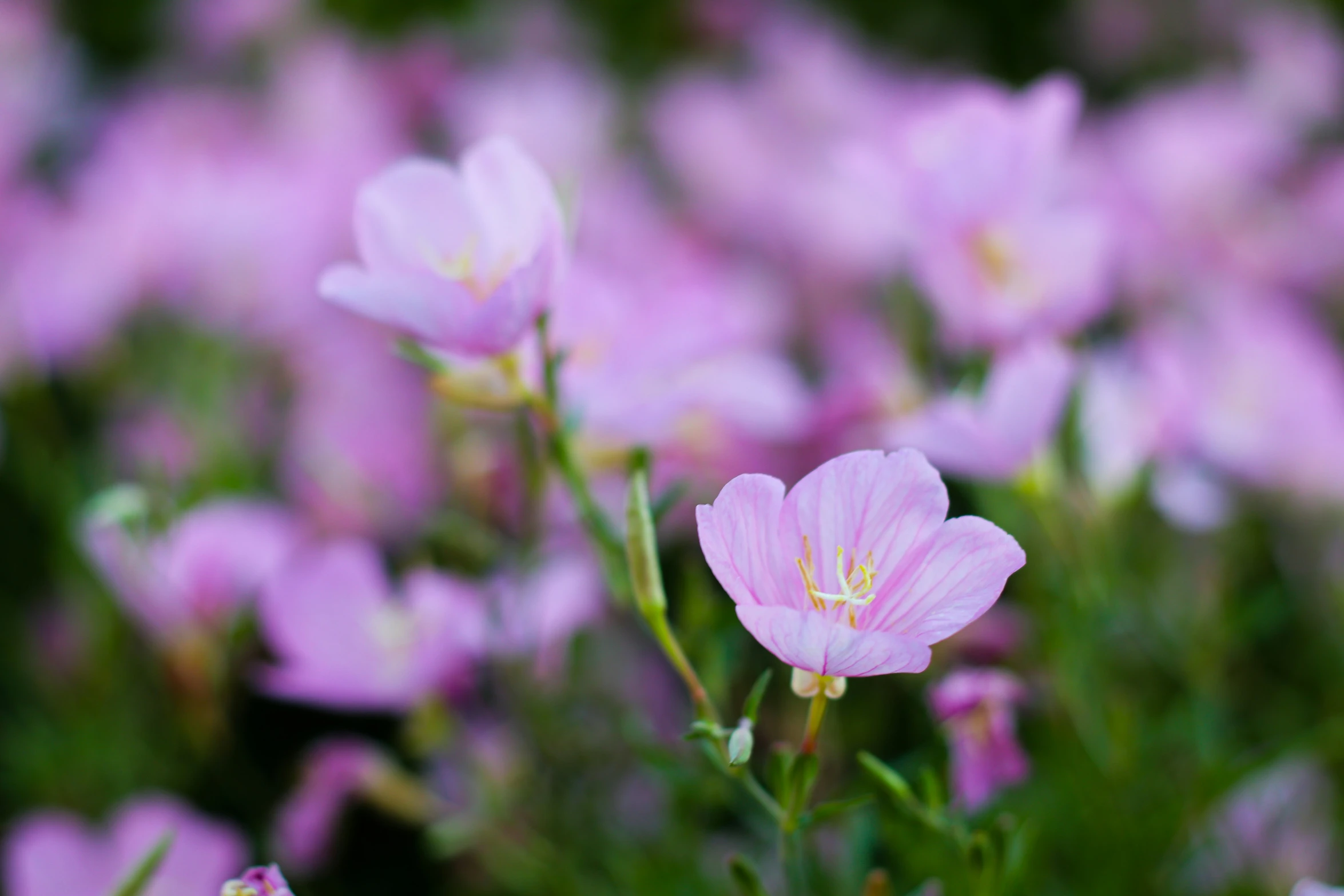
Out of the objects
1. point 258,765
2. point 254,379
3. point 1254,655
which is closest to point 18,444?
point 254,379

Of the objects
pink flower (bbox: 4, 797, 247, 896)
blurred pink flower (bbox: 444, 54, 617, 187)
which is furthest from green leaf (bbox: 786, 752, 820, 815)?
blurred pink flower (bbox: 444, 54, 617, 187)

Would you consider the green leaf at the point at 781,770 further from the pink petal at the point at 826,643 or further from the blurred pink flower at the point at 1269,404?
the blurred pink flower at the point at 1269,404

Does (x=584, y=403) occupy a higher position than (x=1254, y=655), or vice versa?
(x=584, y=403)

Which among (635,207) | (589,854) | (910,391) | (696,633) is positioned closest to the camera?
(696,633)

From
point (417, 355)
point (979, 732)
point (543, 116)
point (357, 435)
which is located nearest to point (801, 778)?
point (979, 732)

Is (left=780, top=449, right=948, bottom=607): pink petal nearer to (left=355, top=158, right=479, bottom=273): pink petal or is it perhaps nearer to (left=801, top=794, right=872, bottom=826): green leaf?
(left=801, top=794, right=872, bottom=826): green leaf

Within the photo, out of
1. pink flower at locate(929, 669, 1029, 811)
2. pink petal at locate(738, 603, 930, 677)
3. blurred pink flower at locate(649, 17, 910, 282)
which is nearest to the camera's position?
pink petal at locate(738, 603, 930, 677)

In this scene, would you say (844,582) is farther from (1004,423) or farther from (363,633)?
(363,633)

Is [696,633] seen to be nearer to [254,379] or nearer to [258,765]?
[258,765]
